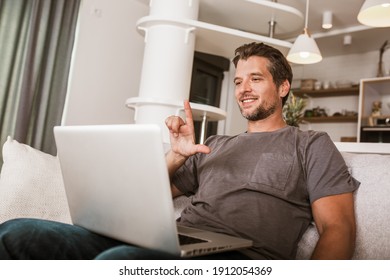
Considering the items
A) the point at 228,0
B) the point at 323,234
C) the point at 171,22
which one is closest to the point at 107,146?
the point at 323,234

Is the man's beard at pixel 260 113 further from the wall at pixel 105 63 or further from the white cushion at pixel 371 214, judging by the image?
the wall at pixel 105 63

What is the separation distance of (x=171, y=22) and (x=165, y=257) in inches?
88.5

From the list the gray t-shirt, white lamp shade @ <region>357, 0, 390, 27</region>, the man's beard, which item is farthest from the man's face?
white lamp shade @ <region>357, 0, 390, 27</region>

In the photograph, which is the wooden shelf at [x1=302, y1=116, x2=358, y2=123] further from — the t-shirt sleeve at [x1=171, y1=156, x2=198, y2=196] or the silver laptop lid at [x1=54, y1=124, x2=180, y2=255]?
the silver laptop lid at [x1=54, y1=124, x2=180, y2=255]

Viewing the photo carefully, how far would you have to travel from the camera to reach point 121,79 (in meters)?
3.95

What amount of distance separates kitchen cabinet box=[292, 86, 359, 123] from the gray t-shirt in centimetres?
393

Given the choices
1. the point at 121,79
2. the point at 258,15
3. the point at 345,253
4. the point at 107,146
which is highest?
the point at 258,15

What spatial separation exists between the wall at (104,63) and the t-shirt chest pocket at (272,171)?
265 cm

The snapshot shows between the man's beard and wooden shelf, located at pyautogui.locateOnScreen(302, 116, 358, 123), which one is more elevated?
wooden shelf, located at pyautogui.locateOnScreen(302, 116, 358, 123)

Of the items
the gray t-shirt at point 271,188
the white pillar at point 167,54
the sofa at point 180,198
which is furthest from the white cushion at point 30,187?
the white pillar at point 167,54

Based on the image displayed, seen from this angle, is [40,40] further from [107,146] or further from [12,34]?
[107,146]

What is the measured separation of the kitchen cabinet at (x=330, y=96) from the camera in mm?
4839

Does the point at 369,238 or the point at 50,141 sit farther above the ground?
the point at 50,141

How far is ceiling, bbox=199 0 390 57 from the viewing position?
310 centimetres
